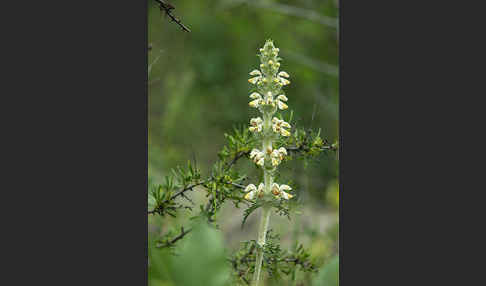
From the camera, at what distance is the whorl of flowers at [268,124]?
59.5 inches

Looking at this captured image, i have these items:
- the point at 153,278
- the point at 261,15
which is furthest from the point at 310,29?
the point at 153,278

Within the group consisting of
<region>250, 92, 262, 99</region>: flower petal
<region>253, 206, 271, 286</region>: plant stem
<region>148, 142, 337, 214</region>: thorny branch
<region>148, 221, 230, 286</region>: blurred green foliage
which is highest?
<region>250, 92, 262, 99</region>: flower petal

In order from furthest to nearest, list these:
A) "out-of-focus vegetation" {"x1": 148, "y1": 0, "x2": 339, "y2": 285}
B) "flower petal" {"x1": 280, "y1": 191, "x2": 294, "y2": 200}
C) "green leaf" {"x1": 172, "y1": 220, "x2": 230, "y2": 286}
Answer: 1. "out-of-focus vegetation" {"x1": 148, "y1": 0, "x2": 339, "y2": 285}
2. "flower petal" {"x1": 280, "y1": 191, "x2": 294, "y2": 200}
3. "green leaf" {"x1": 172, "y1": 220, "x2": 230, "y2": 286}

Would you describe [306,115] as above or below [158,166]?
above

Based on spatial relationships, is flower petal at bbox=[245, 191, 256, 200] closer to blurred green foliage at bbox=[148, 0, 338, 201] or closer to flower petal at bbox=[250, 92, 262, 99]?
flower petal at bbox=[250, 92, 262, 99]

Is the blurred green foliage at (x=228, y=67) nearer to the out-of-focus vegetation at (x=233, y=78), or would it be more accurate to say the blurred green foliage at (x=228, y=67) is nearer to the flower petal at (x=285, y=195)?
the out-of-focus vegetation at (x=233, y=78)

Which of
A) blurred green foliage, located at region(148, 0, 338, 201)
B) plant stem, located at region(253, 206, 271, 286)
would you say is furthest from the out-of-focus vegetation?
plant stem, located at region(253, 206, 271, 286)

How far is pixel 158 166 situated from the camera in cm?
352

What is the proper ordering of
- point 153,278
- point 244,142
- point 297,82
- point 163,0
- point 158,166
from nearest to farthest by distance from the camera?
point 153,278, point 163,0, point 244,142, point 158,166, point 297,82

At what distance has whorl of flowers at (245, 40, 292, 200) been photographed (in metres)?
1.51

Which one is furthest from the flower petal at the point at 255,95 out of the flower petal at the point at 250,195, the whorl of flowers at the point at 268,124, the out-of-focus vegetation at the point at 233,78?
the out-of-focus vegetation at the point at 233,78

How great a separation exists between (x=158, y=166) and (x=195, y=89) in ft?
4.98

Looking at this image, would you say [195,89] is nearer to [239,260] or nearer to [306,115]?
[306,115]

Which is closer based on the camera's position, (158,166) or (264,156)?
(264,156)
